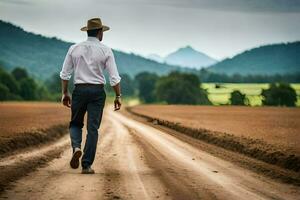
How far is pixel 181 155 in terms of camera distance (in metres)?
12.7

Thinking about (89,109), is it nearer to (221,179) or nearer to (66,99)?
(66,99)

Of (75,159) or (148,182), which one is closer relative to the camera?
(148,182)

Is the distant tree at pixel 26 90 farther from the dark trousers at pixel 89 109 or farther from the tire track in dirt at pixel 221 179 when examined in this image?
the dark trousers at pixel 89 109

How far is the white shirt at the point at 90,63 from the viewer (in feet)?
29.7

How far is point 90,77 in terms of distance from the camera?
905 centimetres

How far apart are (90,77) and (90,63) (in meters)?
0.24

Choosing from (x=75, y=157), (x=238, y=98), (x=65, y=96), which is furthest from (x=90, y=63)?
(x=238, y=98)

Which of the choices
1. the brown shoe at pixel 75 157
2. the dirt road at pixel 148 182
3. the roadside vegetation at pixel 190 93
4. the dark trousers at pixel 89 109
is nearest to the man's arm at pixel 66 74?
the dark trousers at pixel 89 109

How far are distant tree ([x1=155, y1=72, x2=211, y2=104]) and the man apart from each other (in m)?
136

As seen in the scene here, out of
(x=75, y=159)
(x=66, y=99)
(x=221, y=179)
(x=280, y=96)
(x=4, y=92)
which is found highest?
(x=280, y=96)

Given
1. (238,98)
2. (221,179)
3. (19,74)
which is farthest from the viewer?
(19,74)

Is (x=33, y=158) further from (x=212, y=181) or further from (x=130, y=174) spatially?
(x=212, y=181)

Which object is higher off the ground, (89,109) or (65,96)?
(65,96)

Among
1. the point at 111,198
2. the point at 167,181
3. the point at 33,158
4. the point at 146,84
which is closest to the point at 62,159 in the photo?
the point at 33,158
